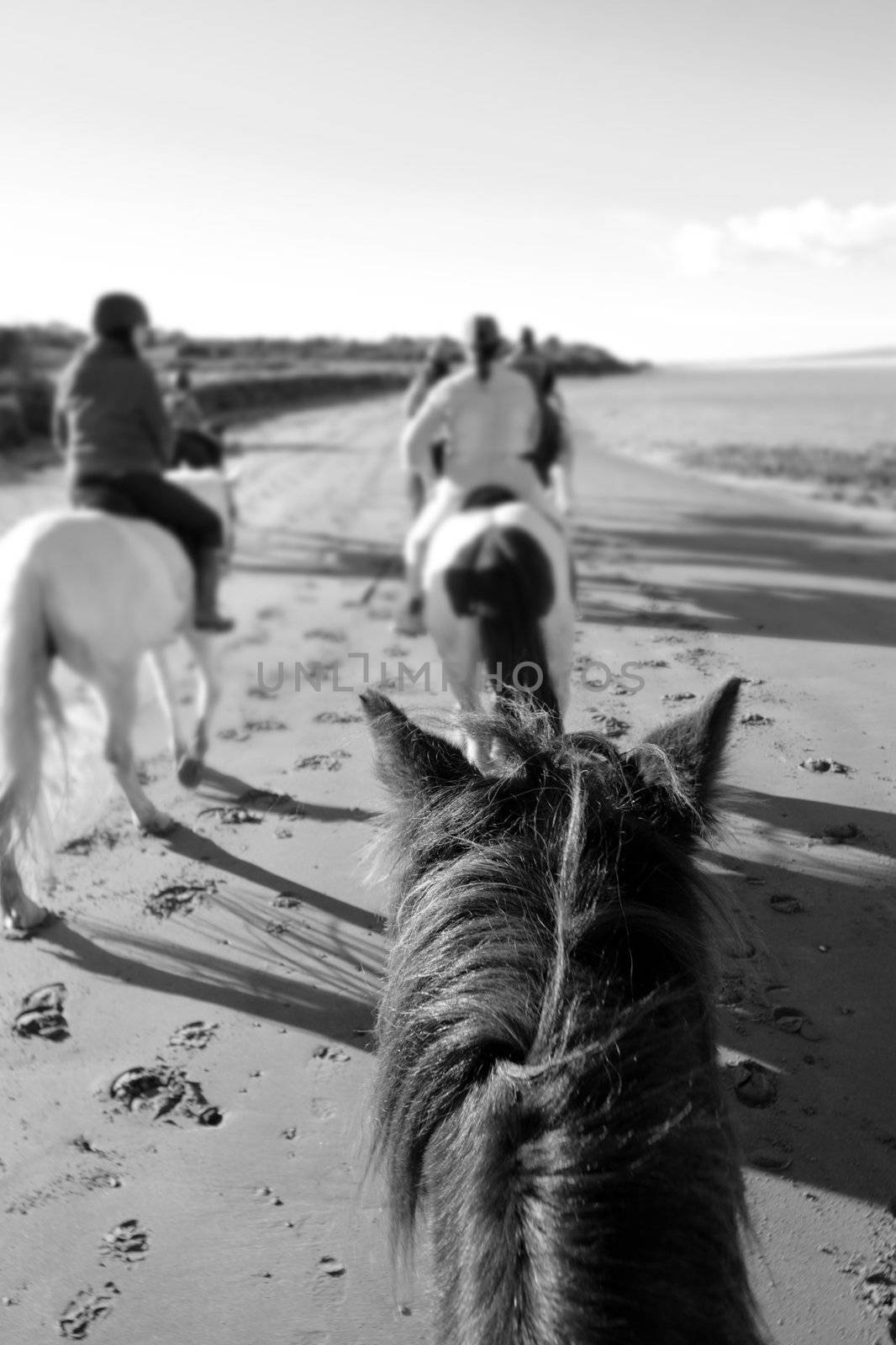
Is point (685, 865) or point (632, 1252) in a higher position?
point (685, 865)

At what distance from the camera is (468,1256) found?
972 millimetres

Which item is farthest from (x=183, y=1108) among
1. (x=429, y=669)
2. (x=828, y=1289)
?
(x=429, y=669)

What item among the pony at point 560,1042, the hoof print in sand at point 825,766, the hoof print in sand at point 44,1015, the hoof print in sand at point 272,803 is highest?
the pony at point 560,1042

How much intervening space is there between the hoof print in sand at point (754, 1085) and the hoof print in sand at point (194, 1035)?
1.59 meters

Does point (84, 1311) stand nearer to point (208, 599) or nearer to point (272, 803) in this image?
point (272, 803)

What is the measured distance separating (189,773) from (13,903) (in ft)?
4.14

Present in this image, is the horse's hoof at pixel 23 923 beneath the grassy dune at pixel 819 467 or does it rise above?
beneath

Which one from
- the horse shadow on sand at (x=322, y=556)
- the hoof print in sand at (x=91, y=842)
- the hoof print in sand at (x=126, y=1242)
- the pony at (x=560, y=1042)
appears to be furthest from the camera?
the horse shadow on sand at (x=322, y=556)

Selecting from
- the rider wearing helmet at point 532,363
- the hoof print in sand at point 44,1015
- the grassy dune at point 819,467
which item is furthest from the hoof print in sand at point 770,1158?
the grassy dune at point 819,467

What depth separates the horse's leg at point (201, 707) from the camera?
15.4 ft

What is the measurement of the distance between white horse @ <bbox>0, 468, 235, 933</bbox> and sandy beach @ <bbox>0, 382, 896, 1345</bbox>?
0.97 ft

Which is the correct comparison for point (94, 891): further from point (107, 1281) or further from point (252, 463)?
point (252, 463)

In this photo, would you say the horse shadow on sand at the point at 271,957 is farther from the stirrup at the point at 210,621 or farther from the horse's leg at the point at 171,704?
the stirrup at the point at 210,621

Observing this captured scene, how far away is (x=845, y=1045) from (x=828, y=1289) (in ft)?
2.58
